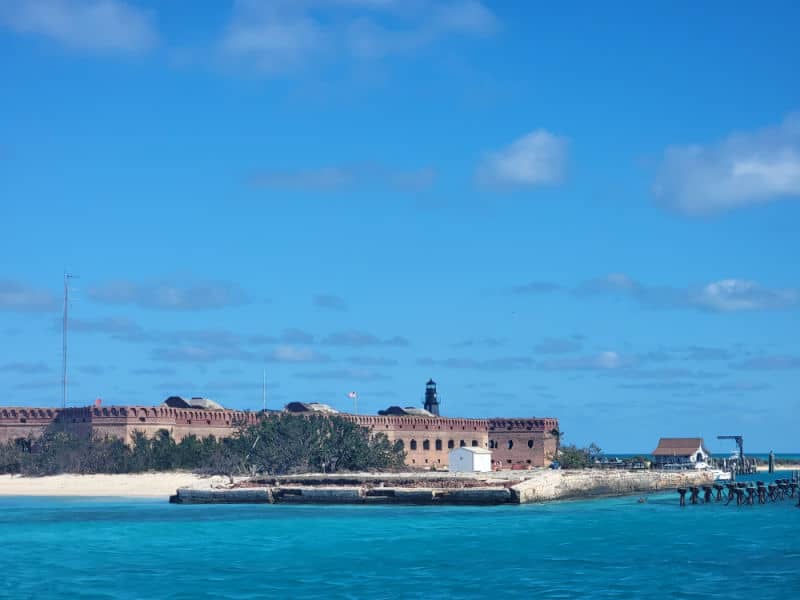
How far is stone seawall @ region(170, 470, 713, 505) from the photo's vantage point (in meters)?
53.2

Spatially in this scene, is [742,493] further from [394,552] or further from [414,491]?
[394,552]

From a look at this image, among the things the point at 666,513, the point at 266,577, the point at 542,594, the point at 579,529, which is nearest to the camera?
the point at 542,594

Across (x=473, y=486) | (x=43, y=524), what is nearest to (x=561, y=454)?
(x=473, y=486)

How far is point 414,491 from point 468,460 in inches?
712

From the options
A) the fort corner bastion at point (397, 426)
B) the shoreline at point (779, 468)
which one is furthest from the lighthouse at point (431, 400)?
the shoreline at point (779, 468)

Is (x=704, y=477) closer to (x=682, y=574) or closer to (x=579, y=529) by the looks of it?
(x=579, y=529)

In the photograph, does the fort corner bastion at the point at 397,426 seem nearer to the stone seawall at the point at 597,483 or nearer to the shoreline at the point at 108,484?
the shoreline at the point at 108,484

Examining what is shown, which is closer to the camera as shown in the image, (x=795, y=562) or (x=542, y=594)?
(x=542, y=594)

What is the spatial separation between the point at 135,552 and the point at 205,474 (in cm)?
2942

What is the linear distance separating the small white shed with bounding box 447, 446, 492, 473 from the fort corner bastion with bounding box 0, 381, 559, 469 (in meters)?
7.29

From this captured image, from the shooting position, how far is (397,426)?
80500mm

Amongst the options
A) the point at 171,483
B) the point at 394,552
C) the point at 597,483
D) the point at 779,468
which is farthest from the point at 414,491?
the point at 779,468

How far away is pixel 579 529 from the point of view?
4278cm

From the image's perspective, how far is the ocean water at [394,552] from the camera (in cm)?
2944
